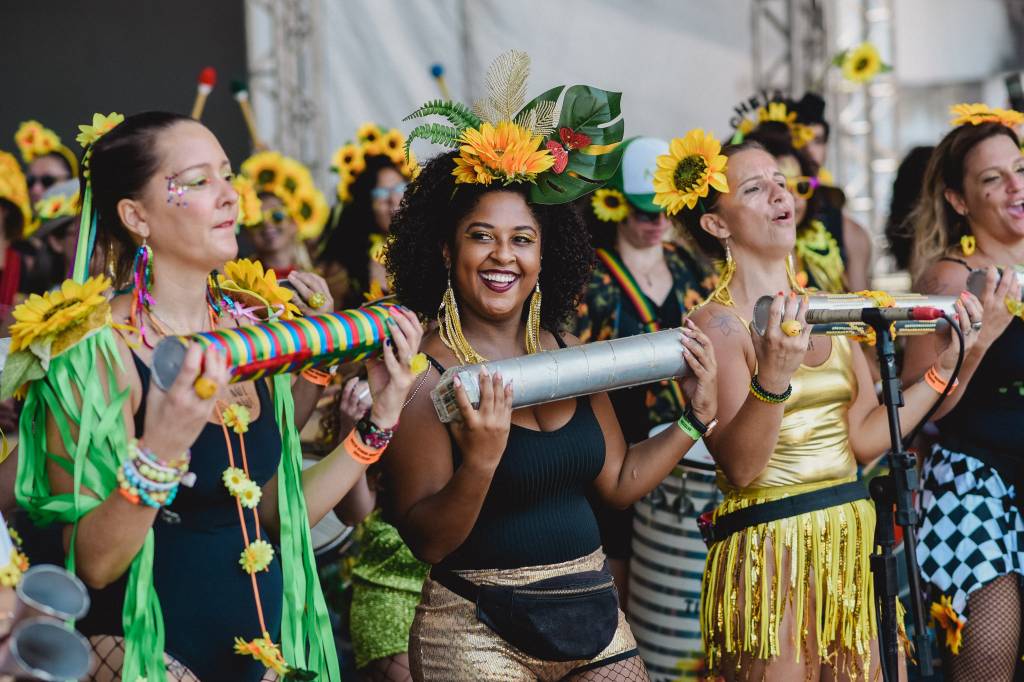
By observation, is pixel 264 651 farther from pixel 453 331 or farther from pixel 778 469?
pixel 778 469

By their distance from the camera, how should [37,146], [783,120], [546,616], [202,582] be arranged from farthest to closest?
[37,146], [783,120], [546,616], [202,582]

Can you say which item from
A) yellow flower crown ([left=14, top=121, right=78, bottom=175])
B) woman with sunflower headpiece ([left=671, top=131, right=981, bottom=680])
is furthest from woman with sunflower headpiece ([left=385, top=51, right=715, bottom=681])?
yellow flower crown ([left=14, top=121, right=78, bottom=175])

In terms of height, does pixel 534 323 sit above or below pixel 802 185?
below

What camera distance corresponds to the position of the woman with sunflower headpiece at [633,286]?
4.51m

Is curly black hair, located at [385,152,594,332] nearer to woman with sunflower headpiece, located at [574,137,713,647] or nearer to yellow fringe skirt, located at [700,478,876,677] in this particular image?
yellow fringe skirt, located at [700,478,876,677]

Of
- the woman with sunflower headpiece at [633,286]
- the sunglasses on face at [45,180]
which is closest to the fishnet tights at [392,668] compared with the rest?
the woman with sunflower headpiece at [633,286]

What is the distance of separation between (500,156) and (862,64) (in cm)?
476

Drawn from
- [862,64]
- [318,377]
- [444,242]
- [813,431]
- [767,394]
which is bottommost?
[813,431]

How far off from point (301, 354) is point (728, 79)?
713cm

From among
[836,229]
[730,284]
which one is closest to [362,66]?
[836,229]

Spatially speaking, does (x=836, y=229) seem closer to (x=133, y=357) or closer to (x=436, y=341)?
(x=436, y=341)

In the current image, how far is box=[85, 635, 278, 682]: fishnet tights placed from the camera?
226cm

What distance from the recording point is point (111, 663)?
7.43ft

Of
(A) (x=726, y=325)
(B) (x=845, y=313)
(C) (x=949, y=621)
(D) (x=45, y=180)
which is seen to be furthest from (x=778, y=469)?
(D) (x=45, y=180)
